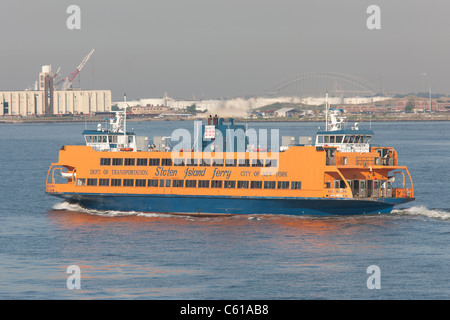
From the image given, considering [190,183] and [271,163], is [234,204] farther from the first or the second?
[271,163]

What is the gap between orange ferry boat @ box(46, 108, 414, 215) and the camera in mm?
42688

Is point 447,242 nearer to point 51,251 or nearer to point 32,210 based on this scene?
point 51,251

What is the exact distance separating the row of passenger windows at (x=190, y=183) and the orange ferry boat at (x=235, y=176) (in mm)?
57

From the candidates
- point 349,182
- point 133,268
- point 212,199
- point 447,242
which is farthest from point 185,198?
point 447,242

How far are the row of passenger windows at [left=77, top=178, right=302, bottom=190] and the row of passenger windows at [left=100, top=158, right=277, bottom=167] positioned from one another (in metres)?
1.06

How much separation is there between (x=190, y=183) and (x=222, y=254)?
437 inches

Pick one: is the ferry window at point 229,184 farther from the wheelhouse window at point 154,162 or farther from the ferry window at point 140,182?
the ferry window at point 140,182

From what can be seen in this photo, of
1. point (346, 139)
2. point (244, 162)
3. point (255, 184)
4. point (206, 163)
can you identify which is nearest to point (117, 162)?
point (206, 163)

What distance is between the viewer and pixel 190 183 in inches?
1773

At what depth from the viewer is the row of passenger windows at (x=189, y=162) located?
4441 centimetres

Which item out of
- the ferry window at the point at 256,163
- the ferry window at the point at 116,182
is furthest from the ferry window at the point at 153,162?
the ferry window at the point at 256,163
